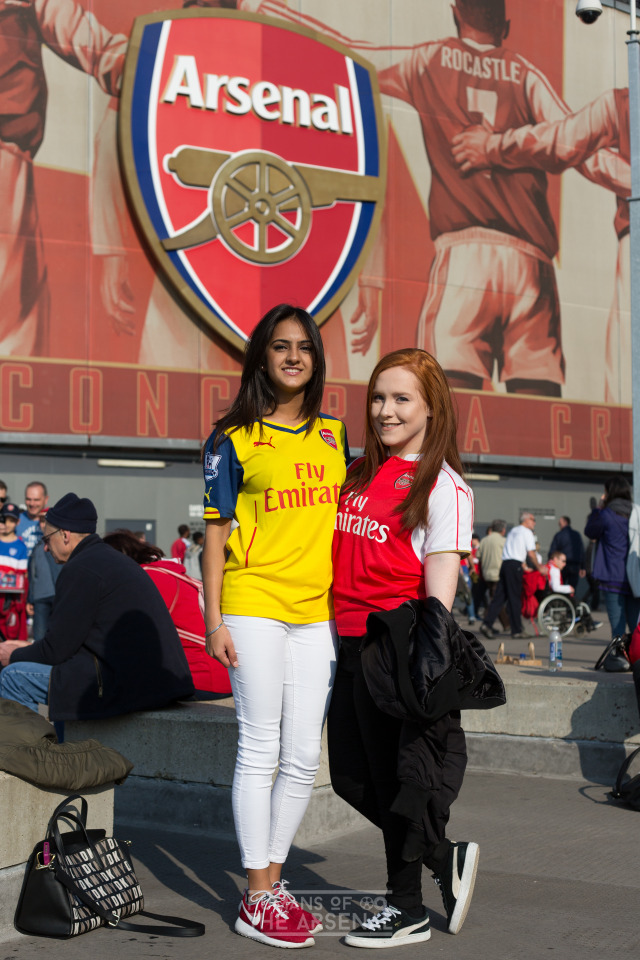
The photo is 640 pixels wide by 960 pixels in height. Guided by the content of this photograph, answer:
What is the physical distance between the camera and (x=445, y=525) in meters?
3.68

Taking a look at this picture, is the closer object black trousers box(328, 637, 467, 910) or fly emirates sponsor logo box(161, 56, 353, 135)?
black trousers box(328, 637, 467, 910)

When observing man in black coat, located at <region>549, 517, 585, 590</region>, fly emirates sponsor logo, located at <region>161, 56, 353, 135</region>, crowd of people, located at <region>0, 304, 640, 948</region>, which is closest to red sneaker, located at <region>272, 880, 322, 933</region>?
crowd of people, located at <region>0, 304, 640, 948</region>

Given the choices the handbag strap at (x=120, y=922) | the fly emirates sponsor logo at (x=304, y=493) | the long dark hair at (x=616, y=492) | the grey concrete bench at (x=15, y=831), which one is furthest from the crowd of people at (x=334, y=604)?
the long dark hair at (x=616, y=492)

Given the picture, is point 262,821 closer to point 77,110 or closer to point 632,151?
point 632,151

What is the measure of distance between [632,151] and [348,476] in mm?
10612

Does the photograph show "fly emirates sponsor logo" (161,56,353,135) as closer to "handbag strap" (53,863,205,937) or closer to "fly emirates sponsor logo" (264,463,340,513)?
"fly emirates sponsor logo" (264,463,340,513)

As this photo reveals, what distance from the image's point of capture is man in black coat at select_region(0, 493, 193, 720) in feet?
16.7

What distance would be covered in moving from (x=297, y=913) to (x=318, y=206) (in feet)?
64.6

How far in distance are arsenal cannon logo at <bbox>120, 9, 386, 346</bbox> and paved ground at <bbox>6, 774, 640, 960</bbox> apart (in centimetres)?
1638

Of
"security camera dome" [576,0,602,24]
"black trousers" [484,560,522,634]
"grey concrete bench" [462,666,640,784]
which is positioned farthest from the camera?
"black trousers" [484,560,522,634]

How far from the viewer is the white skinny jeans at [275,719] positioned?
377 cm

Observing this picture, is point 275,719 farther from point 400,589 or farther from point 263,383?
point 263,383

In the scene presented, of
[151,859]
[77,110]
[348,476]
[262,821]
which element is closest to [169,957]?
[262,821]

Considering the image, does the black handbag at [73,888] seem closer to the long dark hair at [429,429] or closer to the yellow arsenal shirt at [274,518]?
the yellow arsenal shirt at [274,518]
